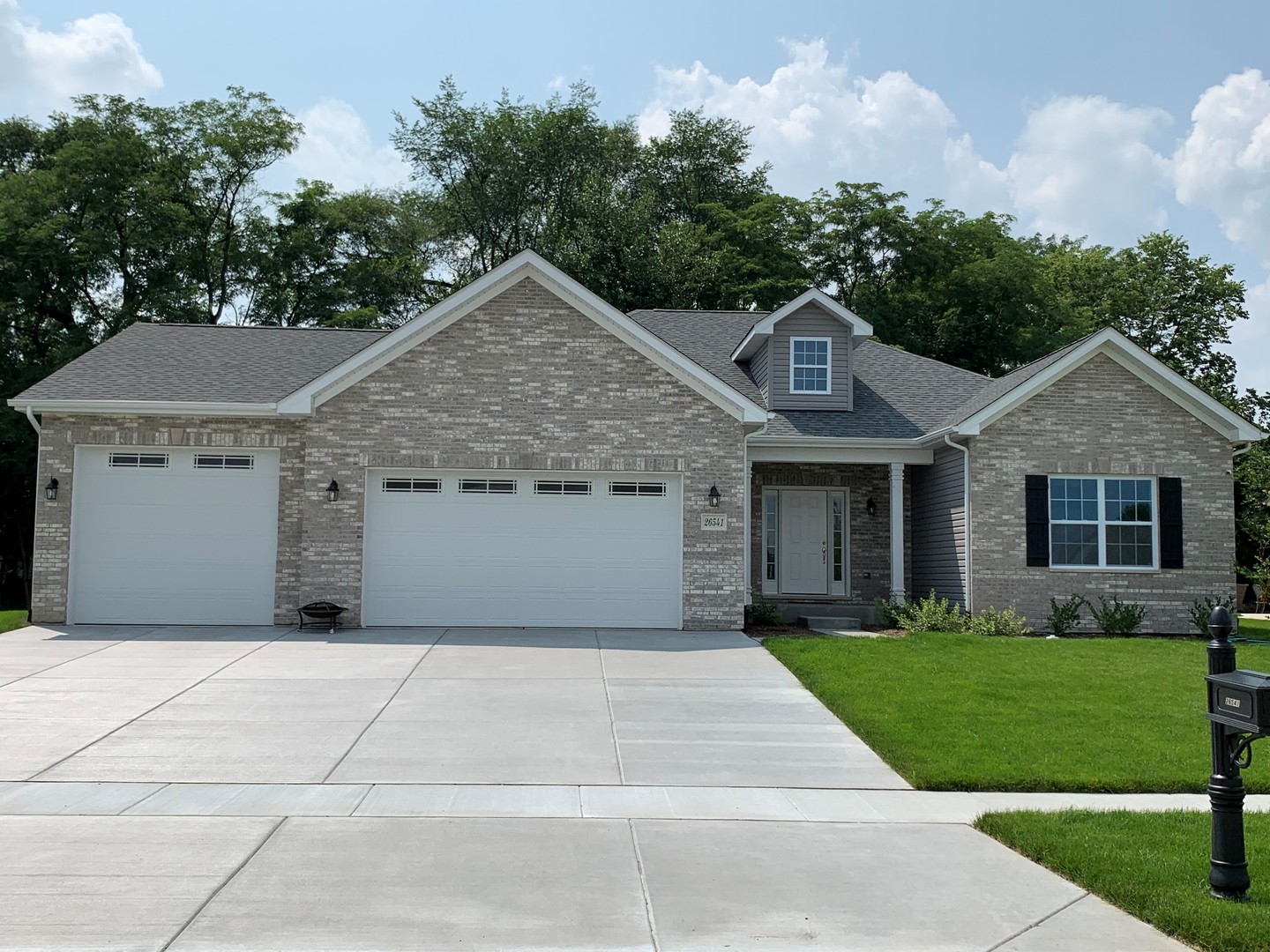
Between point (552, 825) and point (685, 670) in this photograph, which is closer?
point (552, 825)

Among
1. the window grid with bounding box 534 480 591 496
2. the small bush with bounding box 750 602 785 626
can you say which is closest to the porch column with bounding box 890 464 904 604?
the small bush with bounding box 750 602 785 626

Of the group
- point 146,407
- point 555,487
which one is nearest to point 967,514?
point 555,487

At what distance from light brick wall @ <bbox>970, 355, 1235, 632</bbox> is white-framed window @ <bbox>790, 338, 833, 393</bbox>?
11.8 feet

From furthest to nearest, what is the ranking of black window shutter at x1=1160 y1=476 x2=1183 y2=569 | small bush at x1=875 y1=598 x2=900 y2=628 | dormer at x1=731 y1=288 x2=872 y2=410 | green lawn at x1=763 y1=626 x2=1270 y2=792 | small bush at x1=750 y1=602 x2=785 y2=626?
1. dormer at x1=731 y1=288 x2=872 y2=410
2. small bush at x1=875 y1=598 x2=900 y2=628
3. small bush at x1=750 y1=602 x2=785 y2=626
4. black window shutter at x1=1160 y1=476 x2=1183 y2=569
5. green lawn at x1=763 y1=626 x2=1270 y2=792

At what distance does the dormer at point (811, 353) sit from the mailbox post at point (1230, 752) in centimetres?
1465

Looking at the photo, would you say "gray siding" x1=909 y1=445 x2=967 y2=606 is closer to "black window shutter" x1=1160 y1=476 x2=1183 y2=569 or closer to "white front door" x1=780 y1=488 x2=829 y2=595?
"white front door" x1=780 y1=488 x2=829 y2=595

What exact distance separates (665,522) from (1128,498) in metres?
7.78

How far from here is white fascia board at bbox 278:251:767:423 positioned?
1642 centimetres

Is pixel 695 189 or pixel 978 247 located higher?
pixel 695 189

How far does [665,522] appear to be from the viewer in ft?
55.3

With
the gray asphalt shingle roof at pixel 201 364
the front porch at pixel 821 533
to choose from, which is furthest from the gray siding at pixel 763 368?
the gray asphalt shingle roof at pixel 201 364

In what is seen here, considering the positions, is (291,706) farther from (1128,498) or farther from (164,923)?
(1128,498)

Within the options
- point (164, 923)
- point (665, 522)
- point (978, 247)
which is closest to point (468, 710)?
point (164, 923)

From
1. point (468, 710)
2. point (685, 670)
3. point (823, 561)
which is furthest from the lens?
point (823, 561)
